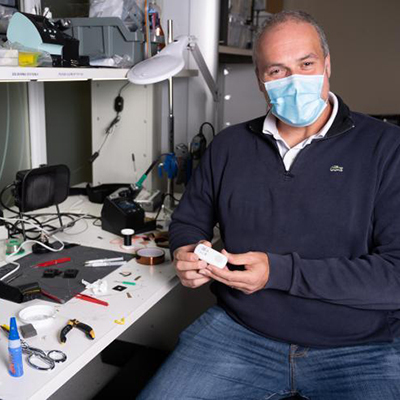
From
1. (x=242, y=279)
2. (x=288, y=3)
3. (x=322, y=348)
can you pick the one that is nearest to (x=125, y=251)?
(x=242, y=279)

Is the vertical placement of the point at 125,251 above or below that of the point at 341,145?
below

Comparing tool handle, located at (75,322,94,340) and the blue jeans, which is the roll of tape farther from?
tool handle, located at (75,322,94,340)

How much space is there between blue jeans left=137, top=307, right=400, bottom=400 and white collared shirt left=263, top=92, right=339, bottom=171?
1.55 feet

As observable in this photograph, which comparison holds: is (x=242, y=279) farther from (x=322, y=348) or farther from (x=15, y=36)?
(x=15, y=36)

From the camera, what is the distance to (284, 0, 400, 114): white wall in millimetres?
3441

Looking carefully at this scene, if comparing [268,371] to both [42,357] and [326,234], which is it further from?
[42,357]

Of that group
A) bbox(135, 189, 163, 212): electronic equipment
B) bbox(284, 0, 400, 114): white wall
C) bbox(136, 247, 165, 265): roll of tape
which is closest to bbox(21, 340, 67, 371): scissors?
bbox(136, 247, 165, 265): roll of tape

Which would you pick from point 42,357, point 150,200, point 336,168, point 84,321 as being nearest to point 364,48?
point 150,200

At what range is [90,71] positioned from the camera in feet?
4.86

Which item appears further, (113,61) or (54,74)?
(113,61)

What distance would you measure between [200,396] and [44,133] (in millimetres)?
1277

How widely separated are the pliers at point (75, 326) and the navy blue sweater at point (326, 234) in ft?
1.36

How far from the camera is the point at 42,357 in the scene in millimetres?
932

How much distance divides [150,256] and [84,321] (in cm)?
36
